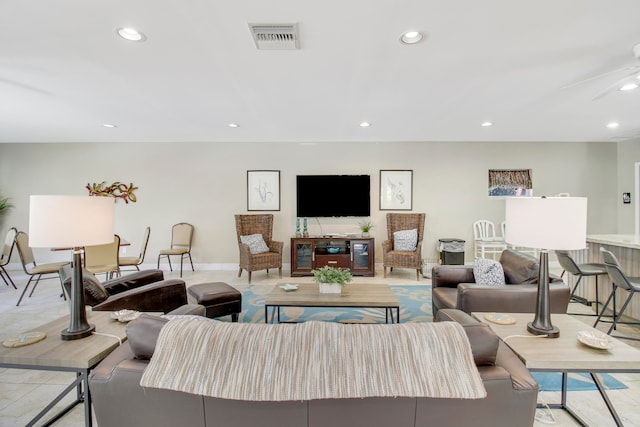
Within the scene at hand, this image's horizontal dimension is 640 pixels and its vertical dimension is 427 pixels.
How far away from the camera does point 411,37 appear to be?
214cm

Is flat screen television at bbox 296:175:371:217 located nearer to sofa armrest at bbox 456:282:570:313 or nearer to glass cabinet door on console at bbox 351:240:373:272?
glass cabinet door on console at bbox 351:240:373:272

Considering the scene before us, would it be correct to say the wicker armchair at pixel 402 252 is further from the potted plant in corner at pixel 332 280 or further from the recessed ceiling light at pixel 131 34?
the recessed ceiling light at pixel 131 34

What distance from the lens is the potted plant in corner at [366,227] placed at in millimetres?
5406

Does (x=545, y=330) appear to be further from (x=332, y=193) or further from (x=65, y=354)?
(x=332, y=193)

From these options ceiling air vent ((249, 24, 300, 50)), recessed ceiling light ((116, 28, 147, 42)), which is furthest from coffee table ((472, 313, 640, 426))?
recessed ceiling light ((116, 28, 147, 42))

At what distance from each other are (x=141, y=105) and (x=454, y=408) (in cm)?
413

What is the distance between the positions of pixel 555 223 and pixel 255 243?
4.35 meters

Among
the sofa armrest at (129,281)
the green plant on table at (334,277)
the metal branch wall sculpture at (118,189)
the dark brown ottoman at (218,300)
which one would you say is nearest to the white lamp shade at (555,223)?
the green plant on table at (334,277)

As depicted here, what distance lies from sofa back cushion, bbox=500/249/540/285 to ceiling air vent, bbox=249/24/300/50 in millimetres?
2536

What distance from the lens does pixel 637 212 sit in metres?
5.32

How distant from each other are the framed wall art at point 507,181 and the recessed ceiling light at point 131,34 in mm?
5710

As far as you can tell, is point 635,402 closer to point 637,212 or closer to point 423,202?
point 423,202

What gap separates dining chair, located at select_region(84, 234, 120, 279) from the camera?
156 inches

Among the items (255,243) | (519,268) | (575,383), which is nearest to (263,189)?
(255,243)
